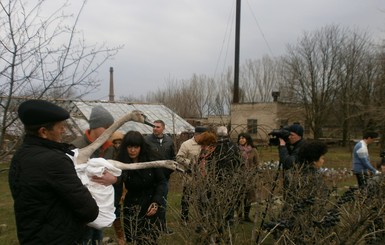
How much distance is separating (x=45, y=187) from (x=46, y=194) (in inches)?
1.7

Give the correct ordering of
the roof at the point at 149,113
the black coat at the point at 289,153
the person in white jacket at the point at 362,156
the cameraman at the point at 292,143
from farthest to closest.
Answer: the roof at the point at 149,113 → the person in white jacket at the point at 362,156 → the cameraman at the point at 292,143 → the black coat at the point at 289,153

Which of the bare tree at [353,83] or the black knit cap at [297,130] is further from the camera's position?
the bare tree at [353,83]

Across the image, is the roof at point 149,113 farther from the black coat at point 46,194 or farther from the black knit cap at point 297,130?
the black coat at point 46,194

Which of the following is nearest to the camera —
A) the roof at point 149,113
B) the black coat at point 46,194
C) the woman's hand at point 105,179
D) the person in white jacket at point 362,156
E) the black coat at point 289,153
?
the black coat at point 46,194

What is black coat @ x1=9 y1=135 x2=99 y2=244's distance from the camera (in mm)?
2037

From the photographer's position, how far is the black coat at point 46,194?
2037 millimetres

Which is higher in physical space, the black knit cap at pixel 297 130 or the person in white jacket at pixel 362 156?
the black knit cap at pixel 297 130

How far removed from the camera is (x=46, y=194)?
205 centimetres

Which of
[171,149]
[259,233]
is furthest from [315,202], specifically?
[171,149]

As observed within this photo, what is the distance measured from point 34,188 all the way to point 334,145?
3396cm

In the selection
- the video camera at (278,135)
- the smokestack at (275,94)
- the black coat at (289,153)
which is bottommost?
the black coat at (289,153)

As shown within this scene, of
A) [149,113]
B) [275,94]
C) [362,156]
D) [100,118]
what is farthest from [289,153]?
[275,94]

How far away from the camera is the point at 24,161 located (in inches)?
82.1

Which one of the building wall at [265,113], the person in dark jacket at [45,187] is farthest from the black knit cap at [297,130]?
the building wall at [265,113]
